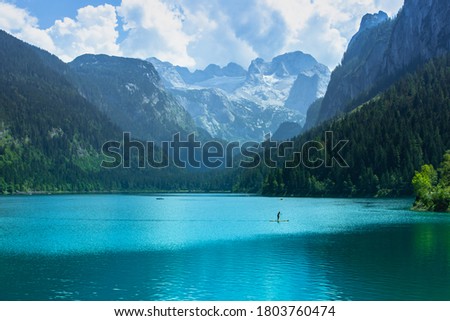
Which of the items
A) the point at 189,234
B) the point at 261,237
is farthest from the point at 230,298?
the point at 189,234

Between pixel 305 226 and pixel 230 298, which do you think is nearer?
pixel 230 298

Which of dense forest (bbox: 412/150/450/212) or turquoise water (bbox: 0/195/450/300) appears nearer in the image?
turquoise water (bbox: 0/195/450/300)

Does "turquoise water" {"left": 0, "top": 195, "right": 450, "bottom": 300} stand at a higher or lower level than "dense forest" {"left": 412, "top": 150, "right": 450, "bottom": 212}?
lower

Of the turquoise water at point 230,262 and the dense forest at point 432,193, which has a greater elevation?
the dense forest at point 432,193

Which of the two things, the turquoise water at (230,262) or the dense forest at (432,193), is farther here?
the dense forest at (432,193)

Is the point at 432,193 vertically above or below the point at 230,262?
above

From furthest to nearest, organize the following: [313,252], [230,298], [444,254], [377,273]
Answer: [313,252] → [444,254] → [377,273] → [230,298]

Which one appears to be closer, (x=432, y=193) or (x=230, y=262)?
(x=230, y=262)
